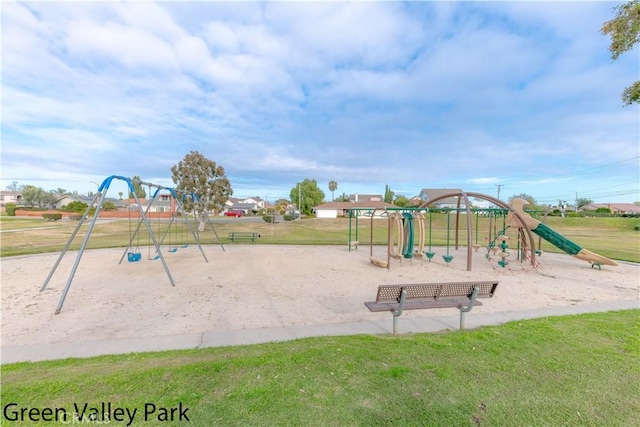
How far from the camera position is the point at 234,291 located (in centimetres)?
726

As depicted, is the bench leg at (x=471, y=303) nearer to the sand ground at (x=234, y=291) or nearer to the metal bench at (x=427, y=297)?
the metal bench at (x=427, y=297)

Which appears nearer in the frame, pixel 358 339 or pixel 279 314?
pixel 358 339

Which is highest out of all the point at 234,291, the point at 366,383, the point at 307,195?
the point at 307,195

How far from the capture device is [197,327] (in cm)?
497

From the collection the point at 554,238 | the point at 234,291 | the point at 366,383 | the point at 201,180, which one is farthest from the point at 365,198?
the point at 366,383

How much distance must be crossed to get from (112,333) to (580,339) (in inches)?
285

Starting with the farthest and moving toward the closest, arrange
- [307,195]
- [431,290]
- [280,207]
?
[280,207]
[307,195]
[431,290]

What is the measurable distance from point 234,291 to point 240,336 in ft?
9.44

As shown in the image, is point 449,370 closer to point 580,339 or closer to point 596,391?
point 596,391

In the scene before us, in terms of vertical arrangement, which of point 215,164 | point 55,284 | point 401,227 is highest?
point 215,164

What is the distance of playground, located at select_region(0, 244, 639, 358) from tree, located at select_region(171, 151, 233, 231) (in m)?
12.8

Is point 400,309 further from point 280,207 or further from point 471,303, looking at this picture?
point 280,207

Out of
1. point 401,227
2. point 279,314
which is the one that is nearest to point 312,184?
point 401,227

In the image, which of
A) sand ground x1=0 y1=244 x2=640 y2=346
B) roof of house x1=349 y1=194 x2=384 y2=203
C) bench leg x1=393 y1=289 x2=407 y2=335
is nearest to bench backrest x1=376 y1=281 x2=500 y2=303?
bench leg x1=393 y1=289 x2=407 y2=335
